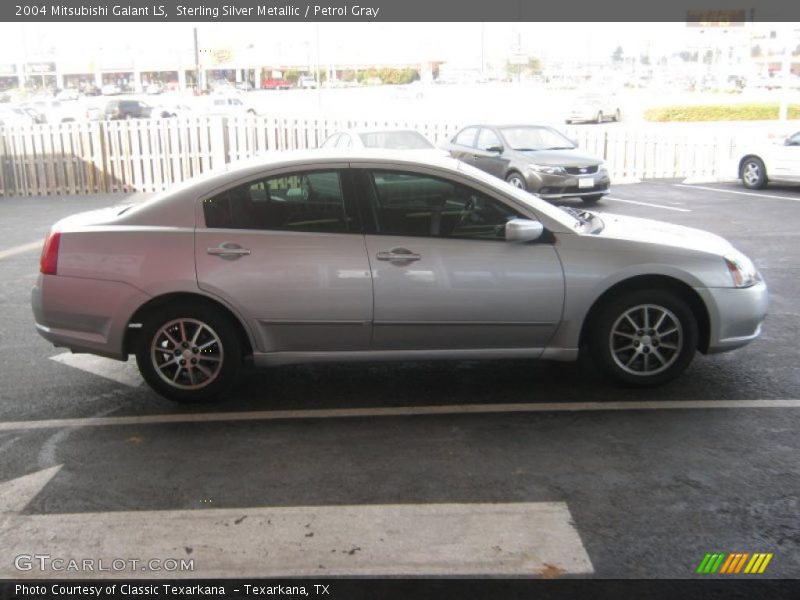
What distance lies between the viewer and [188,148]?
58.7 ft

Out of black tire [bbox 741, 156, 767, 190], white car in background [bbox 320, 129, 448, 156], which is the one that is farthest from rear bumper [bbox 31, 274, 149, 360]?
black tire [bbox 741, 156, 767, 190]

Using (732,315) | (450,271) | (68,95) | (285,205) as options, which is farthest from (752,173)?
(68,95)

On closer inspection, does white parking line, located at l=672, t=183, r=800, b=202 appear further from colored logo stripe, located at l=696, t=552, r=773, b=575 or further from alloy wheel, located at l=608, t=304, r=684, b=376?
colored logo stripe, located at l=696, t=552, r=773, b=575

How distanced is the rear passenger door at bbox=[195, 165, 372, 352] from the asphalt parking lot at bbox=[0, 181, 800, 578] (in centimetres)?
55

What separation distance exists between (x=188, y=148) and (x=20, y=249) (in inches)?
304

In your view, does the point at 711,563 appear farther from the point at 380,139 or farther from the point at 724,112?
the point at 724,112

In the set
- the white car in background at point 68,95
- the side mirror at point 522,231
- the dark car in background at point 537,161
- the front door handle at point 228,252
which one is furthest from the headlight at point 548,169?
the white car in background at point 68,95

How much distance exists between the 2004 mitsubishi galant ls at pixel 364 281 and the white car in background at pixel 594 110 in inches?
1302

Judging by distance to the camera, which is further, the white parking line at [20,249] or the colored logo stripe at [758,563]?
the white parking line at [20,249]

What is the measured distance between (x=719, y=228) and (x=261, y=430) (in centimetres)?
924

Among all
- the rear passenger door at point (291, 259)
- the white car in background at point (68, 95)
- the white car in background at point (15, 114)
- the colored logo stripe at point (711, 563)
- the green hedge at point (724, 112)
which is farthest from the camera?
the white car in background at point (68, 95)

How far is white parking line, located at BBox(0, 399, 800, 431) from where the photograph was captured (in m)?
4.91

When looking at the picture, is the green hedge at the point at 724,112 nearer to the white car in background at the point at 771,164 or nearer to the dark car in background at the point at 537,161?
the white car in background at the point at 771,164

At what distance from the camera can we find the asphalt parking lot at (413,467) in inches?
134
